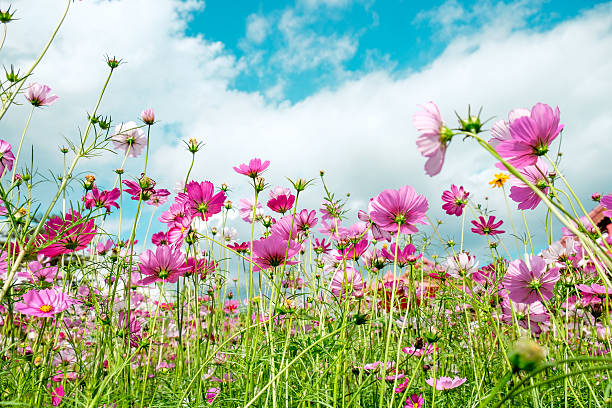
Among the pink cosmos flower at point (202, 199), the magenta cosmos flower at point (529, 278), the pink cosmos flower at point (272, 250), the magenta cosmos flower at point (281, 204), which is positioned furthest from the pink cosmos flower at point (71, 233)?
the magenta cosmos flower at point (529, 278)

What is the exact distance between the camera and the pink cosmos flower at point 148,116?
140 cm

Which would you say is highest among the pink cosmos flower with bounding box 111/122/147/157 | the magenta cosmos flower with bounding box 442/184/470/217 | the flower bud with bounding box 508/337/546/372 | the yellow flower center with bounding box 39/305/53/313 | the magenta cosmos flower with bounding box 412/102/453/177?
the pink cosmos flower with bounding box 111/122/147/157

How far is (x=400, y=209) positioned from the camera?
0.92 metres

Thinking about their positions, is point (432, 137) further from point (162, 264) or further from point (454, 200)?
point (454, 200)

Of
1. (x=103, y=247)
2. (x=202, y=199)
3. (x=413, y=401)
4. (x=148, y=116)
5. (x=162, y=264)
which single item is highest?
(x=148, y=116)

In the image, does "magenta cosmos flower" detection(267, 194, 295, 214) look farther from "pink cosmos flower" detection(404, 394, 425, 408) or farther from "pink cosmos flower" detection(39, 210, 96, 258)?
"pink cosmos flower" detection(404, 394, 425, 408)

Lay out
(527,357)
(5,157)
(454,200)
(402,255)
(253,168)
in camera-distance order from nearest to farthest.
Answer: (527,357) < (5,157) < (253,168) < (402,255) < (454,200)

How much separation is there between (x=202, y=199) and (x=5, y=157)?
51cm

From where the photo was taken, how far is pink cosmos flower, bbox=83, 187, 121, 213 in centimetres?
122

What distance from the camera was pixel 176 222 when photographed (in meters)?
1.29

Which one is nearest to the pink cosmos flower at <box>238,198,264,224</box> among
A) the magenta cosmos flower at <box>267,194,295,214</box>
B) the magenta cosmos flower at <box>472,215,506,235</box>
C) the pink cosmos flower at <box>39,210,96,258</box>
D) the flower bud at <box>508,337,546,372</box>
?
the magenta cosmos flower at <box>267,194,295,214</box>

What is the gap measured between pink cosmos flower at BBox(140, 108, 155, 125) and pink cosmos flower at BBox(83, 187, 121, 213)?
29cm

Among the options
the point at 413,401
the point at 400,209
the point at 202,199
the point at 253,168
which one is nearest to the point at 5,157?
the point at 202,199

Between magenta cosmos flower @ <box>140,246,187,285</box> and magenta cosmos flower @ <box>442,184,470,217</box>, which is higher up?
magenta cosmos flower @ <box>442,184,470,217</box>
